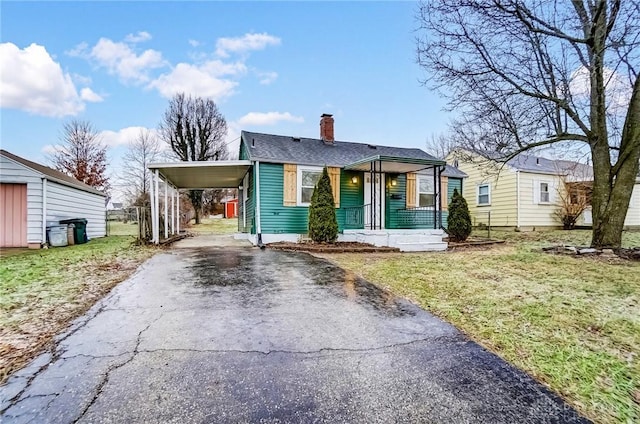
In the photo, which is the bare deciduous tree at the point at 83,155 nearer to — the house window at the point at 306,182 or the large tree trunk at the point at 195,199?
the large tree trunk at the point at 195,199

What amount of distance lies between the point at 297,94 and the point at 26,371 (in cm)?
1494

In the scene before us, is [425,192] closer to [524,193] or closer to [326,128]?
[326,128]

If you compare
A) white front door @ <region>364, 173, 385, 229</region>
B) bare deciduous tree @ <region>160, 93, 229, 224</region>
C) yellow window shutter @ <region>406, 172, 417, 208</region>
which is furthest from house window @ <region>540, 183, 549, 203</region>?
bare deciduous tree @ <region>160, 93, 229, 224</region>

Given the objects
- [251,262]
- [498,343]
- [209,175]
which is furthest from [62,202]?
[498,343]

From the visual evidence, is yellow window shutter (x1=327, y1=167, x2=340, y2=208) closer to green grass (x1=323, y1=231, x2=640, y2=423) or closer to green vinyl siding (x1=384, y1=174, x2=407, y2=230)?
green vinyl siding (x1=384, y1=174, x2=407, y2=230)

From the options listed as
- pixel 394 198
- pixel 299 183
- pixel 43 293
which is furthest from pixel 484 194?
pixel 43 293

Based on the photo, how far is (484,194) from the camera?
16.7m

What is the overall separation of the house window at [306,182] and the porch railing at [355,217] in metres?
1.48

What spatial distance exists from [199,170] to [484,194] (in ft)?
46.3

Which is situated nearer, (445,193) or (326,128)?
(445,193)

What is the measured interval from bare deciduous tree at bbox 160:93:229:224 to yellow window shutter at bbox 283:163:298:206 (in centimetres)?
1571

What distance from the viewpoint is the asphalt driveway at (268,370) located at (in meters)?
1.83

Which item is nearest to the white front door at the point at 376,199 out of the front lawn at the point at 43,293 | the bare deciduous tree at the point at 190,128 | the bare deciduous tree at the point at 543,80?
the bare deciduous tree at the point at 543,80

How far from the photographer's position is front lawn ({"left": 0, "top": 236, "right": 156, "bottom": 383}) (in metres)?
2.70
